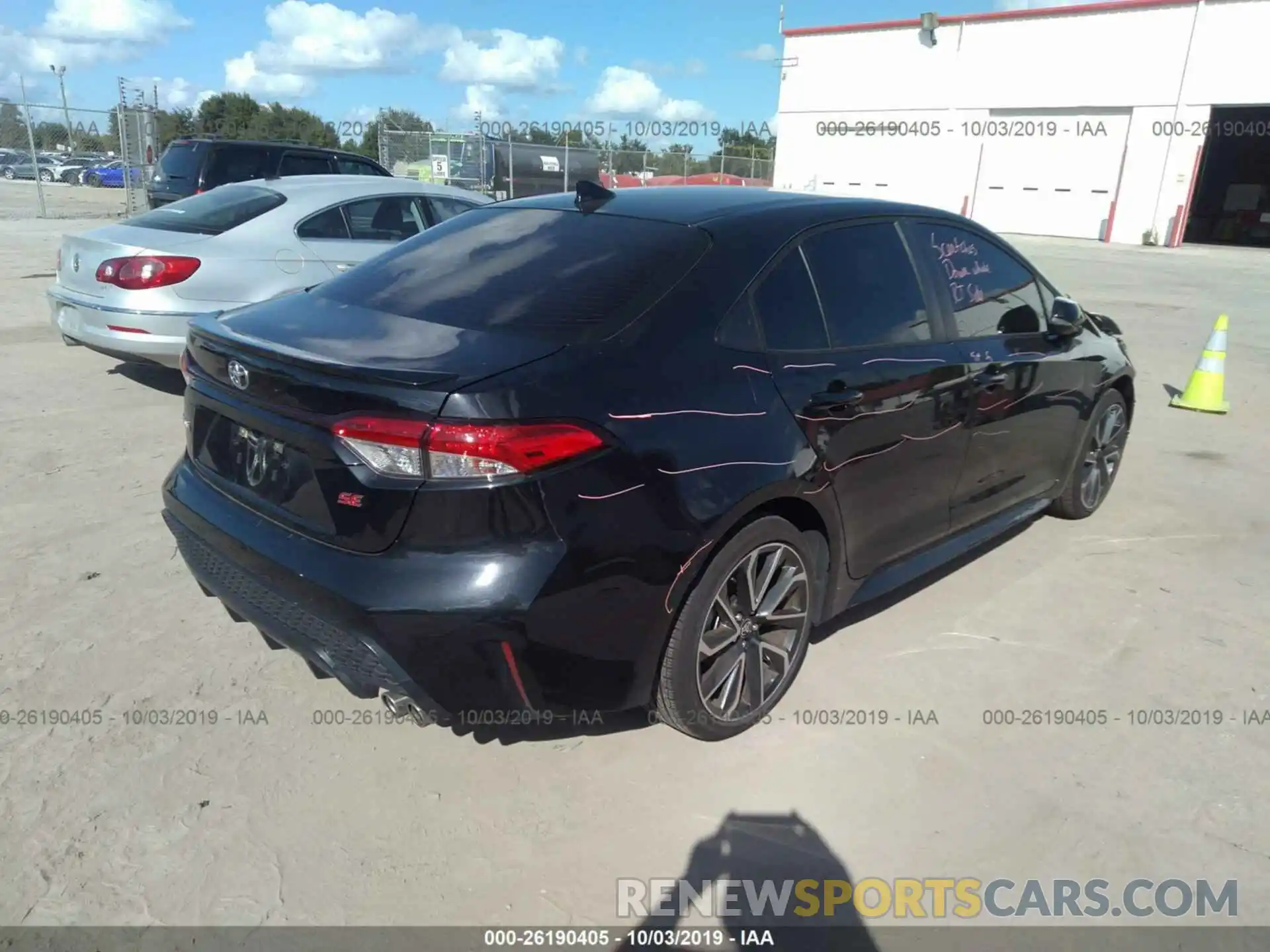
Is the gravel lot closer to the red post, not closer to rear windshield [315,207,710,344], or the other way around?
rear windshield [315,207,710,344]

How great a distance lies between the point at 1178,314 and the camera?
13578mm

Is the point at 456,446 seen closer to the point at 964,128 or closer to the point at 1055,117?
the point at 1055,117

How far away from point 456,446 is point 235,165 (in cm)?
1151

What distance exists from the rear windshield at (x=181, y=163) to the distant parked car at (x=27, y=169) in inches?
1212

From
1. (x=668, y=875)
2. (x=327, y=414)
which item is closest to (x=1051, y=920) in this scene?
(x=668, y=875)

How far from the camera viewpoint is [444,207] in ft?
25.9

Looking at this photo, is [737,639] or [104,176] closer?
[737,639]

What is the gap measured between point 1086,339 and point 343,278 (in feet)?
12.0

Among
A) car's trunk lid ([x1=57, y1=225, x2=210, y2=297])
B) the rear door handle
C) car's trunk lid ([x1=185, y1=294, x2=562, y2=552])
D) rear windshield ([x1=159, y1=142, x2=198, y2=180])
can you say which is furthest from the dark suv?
the rear door handle

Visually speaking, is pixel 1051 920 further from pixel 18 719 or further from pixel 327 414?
pixel 18 719

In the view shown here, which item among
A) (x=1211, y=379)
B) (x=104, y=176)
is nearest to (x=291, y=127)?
(x=104, y=176)

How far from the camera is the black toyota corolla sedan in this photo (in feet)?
7.57

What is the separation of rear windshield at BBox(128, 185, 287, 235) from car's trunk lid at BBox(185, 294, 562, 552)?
4045mm

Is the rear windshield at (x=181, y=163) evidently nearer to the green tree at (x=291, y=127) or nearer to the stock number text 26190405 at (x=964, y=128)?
the stock number text 26190405 at (x=964, y=128)
